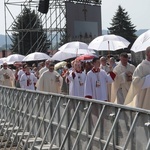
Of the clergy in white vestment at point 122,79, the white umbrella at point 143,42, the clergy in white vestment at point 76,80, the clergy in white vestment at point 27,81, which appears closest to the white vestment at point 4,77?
the clergy in white vestment at point 27,81

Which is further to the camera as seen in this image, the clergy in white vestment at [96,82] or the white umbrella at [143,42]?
the clergy in white vestment at [96,82]

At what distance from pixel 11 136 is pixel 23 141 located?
126 centimetres

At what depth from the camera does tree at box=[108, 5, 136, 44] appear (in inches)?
3246

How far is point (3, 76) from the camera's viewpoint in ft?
58.5

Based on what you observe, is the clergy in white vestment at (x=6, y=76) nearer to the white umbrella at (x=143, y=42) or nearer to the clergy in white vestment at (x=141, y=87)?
the white umbrella at (x=143, y=42)

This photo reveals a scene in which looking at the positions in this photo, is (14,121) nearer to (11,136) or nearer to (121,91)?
(11,136)

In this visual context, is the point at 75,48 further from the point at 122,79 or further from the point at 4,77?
the point at 122,79

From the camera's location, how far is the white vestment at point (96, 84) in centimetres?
1041

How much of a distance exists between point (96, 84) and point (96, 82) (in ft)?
0.15

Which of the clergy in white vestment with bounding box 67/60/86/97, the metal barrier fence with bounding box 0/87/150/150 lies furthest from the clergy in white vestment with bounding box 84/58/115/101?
the metal barrier fence with bounding box 0/87/150/150

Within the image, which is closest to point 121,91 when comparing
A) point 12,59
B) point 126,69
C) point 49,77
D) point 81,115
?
point 126,69

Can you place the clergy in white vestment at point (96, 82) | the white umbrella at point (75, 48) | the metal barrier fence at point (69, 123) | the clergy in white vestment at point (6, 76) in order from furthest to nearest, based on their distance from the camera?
the clergy in white vestment at point (6, 76) → the white umbrella at point (75, 48) → the clergy in white vestment at point (96, 82) → the metal barrier fence at point (69, 123)

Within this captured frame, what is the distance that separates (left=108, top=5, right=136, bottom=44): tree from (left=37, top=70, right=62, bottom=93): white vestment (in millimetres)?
67882

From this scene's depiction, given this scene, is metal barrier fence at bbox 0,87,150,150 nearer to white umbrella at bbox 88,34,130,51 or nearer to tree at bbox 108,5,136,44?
white umbrella at bbox 88,34,130,51
